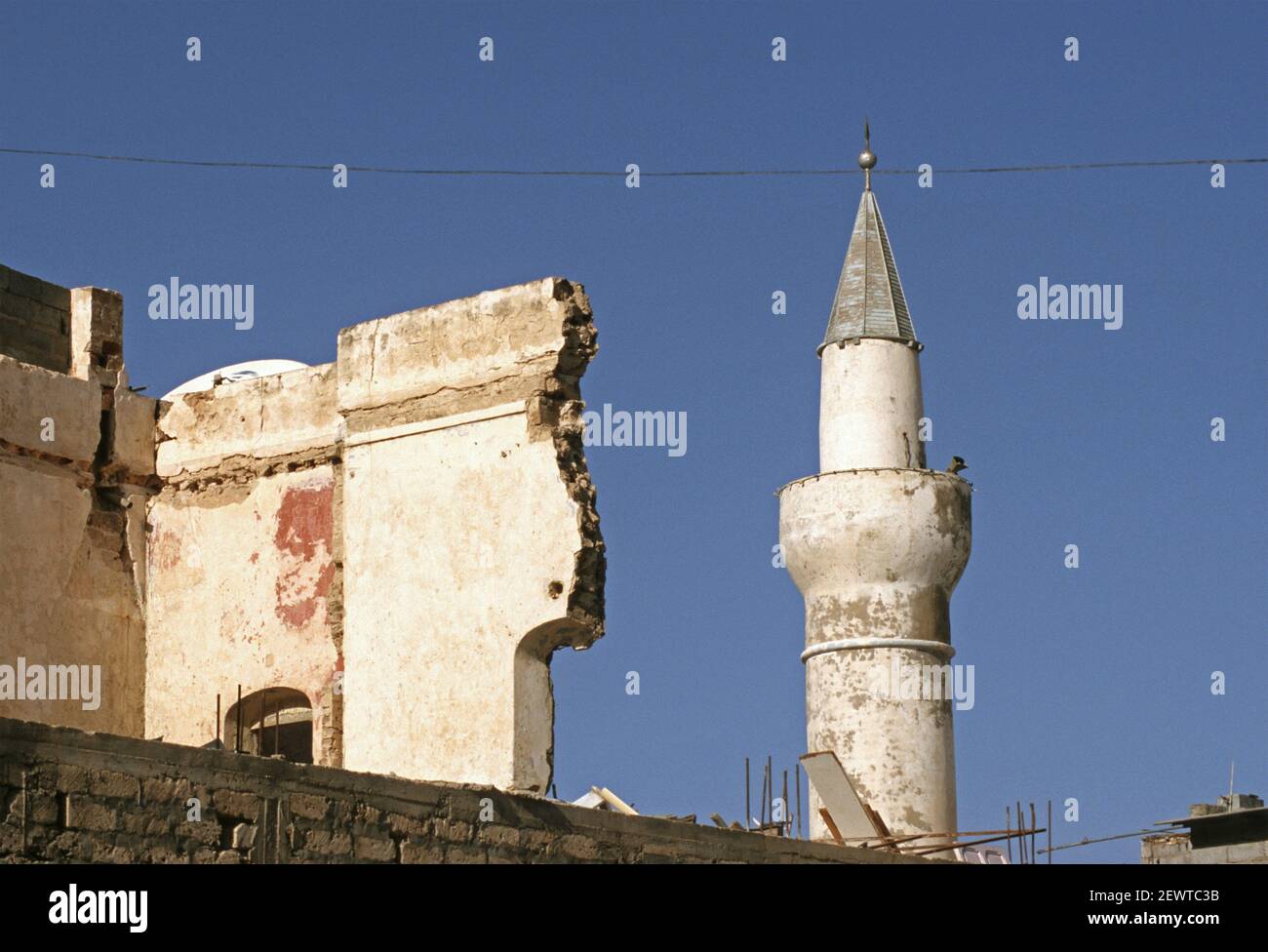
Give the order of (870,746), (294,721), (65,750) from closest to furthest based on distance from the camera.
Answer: (65,750), (294,721), (870,746)

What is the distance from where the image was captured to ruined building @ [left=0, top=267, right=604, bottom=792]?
15.8 meters

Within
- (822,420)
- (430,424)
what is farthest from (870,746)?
(430,424)

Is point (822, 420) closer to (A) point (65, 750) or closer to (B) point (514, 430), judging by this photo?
(B) point (514, 430)

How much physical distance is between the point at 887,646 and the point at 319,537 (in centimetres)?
1263

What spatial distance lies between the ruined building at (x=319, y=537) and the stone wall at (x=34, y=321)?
18 millimetres

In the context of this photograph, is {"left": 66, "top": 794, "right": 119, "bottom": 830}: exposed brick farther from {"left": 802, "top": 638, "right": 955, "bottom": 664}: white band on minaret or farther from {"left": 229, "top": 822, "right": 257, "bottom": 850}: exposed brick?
{"left": 802, "top": 638, "right": 955, "bottom": 664}: white band on minaret

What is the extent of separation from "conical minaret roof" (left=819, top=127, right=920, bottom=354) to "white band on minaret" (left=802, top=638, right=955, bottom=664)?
4.02 meters

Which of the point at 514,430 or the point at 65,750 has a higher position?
the point at 514,430

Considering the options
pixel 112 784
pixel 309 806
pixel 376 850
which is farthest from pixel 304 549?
pixel 112 784

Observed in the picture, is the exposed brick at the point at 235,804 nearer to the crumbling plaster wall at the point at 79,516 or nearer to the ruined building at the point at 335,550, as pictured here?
the ruined building at the point at 335,550

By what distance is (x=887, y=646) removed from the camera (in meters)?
28.5

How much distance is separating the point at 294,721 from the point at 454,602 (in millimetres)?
2974

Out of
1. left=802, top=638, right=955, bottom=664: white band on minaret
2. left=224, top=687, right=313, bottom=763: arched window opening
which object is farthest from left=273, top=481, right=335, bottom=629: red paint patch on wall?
left=802, top=638, right=955, bottom=664: white band on minaret
